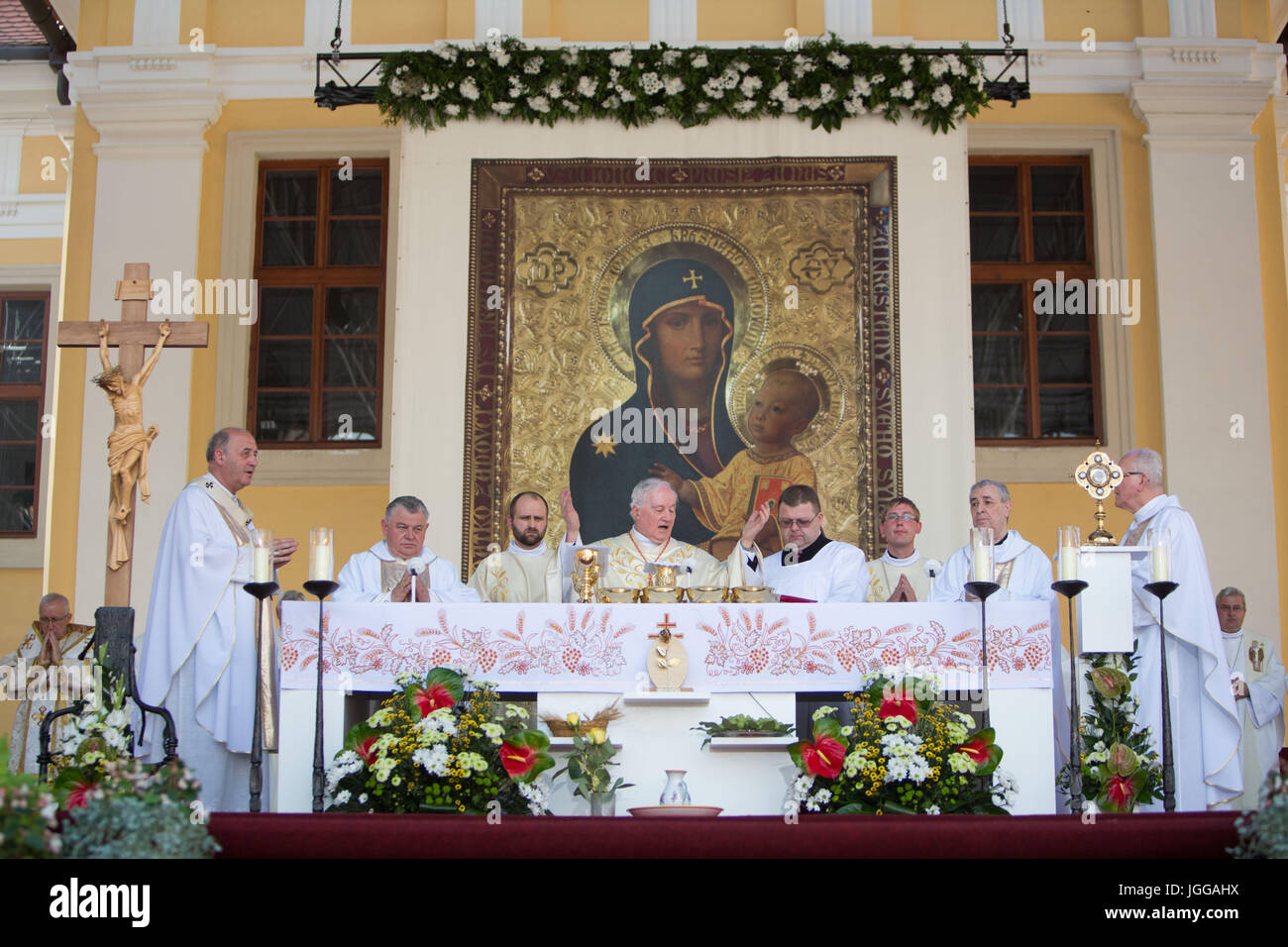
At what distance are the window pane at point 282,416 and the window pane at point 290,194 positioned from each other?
1.48 metres

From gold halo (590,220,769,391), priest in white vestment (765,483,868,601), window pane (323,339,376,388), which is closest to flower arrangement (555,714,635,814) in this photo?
priest in white vestment (765,483,868,601)

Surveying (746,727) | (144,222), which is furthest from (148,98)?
(746,727)

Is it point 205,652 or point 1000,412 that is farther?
point 1000,412

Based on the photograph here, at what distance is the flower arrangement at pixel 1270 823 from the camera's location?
12.8 ft

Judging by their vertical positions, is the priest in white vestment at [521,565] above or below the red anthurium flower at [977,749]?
above

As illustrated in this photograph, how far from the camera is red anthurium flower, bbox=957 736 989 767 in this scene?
588cm

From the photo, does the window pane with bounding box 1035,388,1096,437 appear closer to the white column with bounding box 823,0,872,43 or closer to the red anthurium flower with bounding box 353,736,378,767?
the white column with bounding box 823,0,872,43

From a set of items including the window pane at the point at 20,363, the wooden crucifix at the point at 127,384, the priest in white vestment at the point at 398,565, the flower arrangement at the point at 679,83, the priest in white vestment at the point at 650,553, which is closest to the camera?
the wooden crucifix at the point at 127,384

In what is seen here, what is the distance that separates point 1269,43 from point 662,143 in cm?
477

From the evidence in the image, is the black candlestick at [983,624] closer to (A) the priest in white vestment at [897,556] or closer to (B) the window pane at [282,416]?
(A) the priest in white vestment at [897,556]

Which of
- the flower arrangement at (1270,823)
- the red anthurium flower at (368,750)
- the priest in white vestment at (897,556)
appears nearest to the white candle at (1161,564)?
the flower arrangement at (1270,823)

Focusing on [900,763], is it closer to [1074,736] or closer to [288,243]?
[1074,736]

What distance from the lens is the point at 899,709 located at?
590 cm

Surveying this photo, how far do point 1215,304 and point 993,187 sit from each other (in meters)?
1.94
